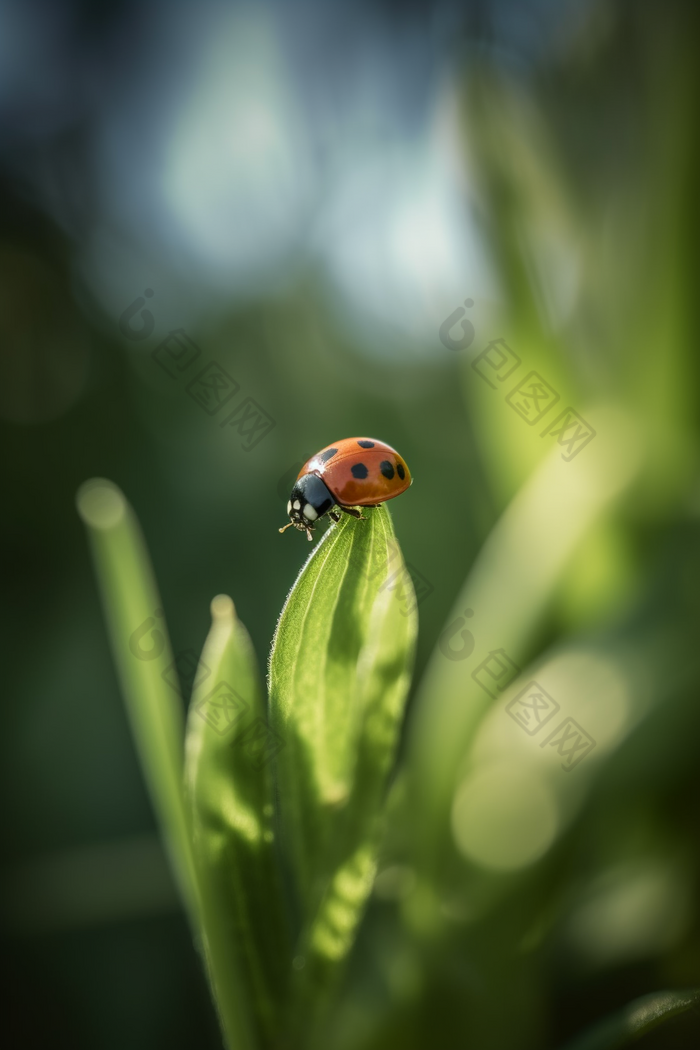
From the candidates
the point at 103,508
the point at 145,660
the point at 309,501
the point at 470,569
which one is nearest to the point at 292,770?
the point at 145,660

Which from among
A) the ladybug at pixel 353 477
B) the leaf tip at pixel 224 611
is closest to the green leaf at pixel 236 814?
the leaf tip at pixel 224 611

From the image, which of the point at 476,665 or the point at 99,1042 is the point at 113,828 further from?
the point at 476,665

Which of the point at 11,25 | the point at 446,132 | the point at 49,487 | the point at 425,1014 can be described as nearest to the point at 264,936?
the point at 425,1014

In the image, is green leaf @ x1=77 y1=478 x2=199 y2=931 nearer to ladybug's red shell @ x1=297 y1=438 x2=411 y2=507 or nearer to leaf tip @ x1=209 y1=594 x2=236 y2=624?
leaf tip @ x1=209 y1=594 x2=236 y2=624

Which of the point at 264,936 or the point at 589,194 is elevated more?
the point at 589,194

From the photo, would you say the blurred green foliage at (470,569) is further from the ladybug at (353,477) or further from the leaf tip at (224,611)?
the leaf tip at (224,611)
